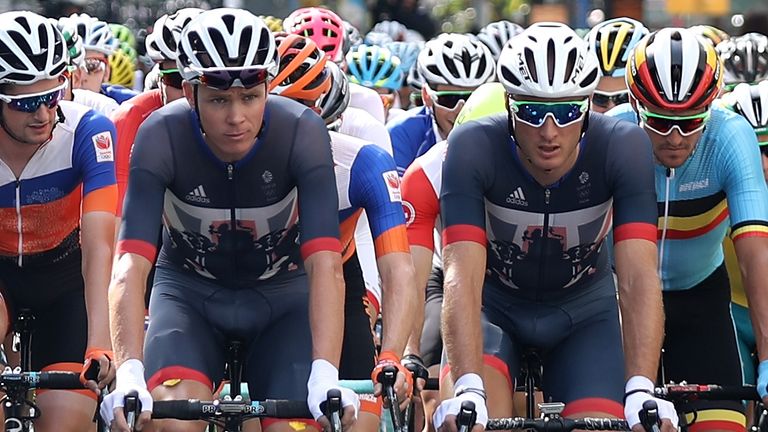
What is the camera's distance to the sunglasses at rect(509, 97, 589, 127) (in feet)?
20.9

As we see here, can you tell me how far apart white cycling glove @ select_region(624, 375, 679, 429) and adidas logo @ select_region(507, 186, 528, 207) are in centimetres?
99

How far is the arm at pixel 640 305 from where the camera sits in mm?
6160

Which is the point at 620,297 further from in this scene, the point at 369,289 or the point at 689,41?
the point at 369,289

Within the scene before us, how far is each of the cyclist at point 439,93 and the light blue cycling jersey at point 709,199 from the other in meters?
3.74

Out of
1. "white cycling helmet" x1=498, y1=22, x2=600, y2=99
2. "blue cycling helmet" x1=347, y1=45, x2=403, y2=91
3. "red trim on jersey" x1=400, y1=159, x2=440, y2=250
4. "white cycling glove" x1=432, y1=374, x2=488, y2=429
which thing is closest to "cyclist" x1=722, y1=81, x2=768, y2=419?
"red trim on jersey" x1=400, y1=159, x2=440, y2=250

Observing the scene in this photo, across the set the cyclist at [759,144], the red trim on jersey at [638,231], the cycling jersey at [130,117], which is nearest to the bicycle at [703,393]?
the red trim on jersey at [638,231]

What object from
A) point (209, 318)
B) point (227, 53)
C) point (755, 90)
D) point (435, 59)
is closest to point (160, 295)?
point (209, 318)

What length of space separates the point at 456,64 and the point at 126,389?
626 centimetres

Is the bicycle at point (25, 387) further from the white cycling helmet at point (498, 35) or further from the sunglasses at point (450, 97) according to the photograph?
the white cycling helmet at point (498, 35)

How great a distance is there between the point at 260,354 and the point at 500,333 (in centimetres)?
103

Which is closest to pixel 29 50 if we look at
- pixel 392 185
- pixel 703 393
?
pixel 392 185

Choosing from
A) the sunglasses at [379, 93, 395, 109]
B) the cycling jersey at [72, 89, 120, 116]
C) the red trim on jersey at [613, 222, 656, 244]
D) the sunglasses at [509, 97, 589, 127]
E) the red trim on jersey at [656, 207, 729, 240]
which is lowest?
the red trim on jersey at [613, 222, 656, 244]

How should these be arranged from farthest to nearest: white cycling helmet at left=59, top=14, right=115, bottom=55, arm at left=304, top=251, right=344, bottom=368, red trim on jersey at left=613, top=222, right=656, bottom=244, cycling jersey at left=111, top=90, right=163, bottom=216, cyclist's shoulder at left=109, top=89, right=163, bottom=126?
white cycling helmet at left=59, top=14, right=115, bottom=55
cyclist's shoulder at left=109, top=89, right=163, bottom=126
cycling jersey at left=111, top=90, right=163, bottom=216
red trim on jersey at left=613, top=222, right=656, bottom=244
arm at left=304, top=251, right=344, bottom=368

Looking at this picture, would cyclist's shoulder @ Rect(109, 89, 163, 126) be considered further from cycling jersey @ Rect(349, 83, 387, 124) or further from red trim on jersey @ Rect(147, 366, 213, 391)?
red trim on jersey @ Rect(147, 366, 213, 391)
